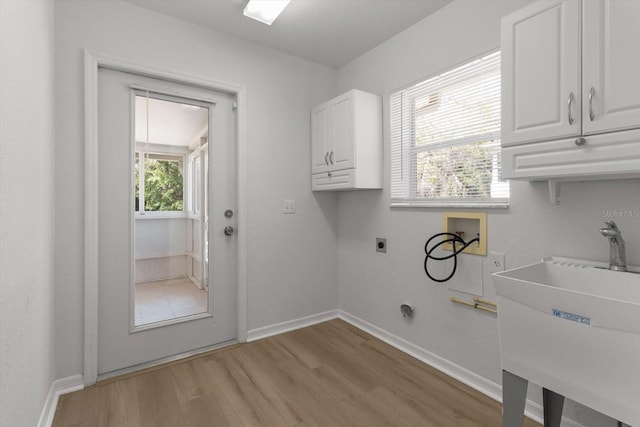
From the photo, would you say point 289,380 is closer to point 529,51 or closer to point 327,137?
point 327,137

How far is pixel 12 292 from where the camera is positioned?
113cm

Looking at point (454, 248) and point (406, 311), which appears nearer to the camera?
point (454, 248)

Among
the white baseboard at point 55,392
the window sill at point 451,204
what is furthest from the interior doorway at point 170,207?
the window sill at point 451,204

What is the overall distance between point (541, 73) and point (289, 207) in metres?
2.02

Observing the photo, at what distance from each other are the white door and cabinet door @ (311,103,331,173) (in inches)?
29.0

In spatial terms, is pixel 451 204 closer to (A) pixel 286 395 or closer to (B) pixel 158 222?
(A) pixel 286 395

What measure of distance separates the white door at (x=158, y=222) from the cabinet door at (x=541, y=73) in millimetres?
1966

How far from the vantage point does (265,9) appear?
6.81 ft

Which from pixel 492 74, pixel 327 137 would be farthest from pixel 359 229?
pixel 492 74

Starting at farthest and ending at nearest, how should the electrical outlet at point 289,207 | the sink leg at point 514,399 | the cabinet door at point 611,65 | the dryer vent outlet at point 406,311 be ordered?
the electrical outlet at point 289,207 → the dryer vent outlet at point 406,311 → the sink leg at point 514,399 → the cabinet door at point 611,65

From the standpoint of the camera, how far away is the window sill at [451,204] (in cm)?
184

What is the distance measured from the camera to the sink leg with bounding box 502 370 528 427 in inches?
49.6

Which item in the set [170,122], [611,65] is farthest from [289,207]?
[611,65]

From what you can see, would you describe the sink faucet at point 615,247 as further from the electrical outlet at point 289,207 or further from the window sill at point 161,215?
the window sill at point 161,215
